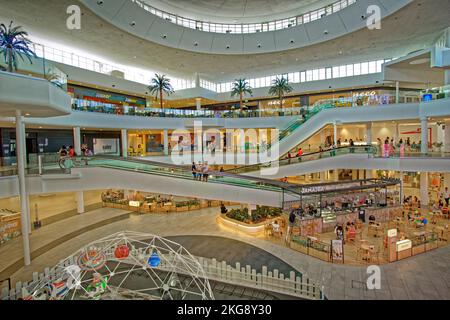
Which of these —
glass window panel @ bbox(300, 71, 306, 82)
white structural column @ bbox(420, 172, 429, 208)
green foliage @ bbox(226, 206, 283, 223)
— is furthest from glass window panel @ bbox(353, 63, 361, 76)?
green foliage @ bbox(226, 206, 283, 223)

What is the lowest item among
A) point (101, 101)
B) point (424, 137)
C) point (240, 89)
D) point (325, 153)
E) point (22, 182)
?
point (22, 182)

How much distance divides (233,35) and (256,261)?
87.0 feet

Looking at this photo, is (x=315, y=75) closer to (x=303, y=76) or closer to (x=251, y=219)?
(x=303, y=76)

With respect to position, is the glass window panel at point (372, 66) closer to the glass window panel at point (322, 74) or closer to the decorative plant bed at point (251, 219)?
the glass window panel at point (322, 74)

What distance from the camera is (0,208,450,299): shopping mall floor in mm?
10180

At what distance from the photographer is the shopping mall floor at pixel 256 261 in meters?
10.2

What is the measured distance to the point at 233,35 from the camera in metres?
30.7

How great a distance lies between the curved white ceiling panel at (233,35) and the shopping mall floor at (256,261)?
16486 millimetres

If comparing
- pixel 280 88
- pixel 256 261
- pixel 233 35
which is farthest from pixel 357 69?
pixel 256 261

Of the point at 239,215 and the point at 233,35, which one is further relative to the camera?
the point at 233,35

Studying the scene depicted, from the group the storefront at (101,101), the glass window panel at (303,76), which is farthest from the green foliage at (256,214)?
the glass window panel at (303,76)

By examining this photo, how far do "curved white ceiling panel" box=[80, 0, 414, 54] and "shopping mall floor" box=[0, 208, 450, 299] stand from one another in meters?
16.5

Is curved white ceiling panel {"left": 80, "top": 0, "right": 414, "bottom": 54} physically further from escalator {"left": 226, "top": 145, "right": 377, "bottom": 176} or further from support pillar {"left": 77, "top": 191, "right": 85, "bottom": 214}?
support pillar {"left": 77, "top": 191, "right": 85, "bottom": 214}

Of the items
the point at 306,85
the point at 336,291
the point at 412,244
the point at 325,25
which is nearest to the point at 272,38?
the point at 325,25
